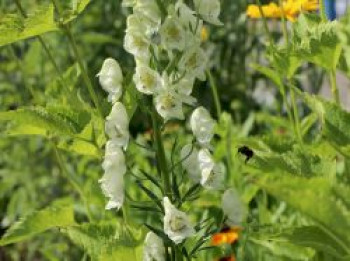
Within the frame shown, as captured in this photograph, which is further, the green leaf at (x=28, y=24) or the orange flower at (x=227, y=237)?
the orange flower at (x=227, y=237)

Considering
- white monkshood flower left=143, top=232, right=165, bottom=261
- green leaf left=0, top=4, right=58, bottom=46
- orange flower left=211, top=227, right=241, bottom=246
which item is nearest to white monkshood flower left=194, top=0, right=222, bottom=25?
green leaf left=0, top=4, right=58, bottom=46

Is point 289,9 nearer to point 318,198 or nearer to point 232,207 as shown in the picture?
point 232,207

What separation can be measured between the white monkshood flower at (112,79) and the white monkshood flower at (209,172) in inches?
6.2

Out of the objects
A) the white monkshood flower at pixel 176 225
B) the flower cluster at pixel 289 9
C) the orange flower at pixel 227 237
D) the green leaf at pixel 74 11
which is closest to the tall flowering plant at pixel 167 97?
the white monkshood flower at pixel 176 225

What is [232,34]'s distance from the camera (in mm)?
4211

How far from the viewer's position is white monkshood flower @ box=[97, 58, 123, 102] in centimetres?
133

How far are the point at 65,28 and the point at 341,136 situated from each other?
0.51 metres

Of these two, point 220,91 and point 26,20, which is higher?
point 26,20

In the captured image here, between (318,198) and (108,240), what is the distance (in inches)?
18.3

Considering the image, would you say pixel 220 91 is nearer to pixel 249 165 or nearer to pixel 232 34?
pixel 232 34

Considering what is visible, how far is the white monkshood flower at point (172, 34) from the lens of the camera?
4.04 feet

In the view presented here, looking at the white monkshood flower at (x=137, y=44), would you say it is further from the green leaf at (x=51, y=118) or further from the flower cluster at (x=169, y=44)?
the green leaf at (x=51, y=118)

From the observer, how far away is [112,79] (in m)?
1.33

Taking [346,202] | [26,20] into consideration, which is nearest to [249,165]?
[346,202]
